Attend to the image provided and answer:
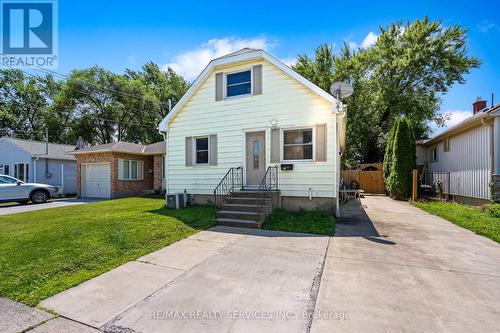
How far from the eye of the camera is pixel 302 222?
7176 mm

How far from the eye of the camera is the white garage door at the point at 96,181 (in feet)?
50.2

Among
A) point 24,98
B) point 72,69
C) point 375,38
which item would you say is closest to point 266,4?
point 375,38

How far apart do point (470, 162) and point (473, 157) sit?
0.32 meters

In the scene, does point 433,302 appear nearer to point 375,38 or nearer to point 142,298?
point 142,298

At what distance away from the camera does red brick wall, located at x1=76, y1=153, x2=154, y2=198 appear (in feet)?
49.1

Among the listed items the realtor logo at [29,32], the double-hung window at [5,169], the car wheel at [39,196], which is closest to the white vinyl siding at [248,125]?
the realtor logo at [29,32]

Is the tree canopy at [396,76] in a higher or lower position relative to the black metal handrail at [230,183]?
higher

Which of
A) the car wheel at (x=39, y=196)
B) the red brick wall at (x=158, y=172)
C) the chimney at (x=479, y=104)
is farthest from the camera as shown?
the red brick wall at (x=158, y=172)

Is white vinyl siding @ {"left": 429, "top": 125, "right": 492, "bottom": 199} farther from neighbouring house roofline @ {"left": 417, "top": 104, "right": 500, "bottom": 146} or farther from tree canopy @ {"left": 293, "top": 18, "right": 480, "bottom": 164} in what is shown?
tree canopy @ {"left": 293, "top": 18, "right": 480, "bottom": 164}

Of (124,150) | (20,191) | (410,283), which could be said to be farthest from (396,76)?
(20,191)

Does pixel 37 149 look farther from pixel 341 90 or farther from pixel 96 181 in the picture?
pixel 341 90

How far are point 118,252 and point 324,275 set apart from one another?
151 inches

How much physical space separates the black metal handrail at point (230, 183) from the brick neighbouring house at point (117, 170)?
768cm

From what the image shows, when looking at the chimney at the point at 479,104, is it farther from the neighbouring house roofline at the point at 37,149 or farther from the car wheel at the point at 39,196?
the neighbouring house roofline at the point at 37,149
